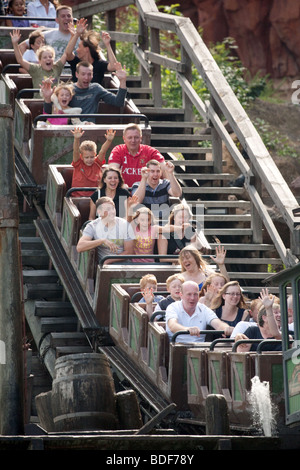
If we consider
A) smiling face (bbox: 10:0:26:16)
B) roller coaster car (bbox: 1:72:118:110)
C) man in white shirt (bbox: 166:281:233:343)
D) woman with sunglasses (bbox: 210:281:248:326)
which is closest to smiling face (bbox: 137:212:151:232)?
woman with sunglasses (bbox: 210:281:248:326)

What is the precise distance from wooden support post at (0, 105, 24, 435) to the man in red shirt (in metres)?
5.42

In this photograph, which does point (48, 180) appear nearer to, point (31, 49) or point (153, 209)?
point (153, 209)

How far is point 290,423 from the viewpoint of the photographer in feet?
28.7

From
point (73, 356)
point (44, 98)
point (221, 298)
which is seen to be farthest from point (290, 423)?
point (44, 98)

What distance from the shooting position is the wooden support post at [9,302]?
28.1ft

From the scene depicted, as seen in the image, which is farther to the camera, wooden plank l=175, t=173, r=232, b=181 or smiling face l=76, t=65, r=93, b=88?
wooden plank l=175, t=173, r=232, b=181

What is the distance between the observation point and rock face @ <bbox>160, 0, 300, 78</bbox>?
2764 centimetres

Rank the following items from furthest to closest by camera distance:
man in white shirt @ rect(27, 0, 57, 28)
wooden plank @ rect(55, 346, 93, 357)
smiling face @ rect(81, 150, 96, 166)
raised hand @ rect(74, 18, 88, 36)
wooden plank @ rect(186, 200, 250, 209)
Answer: man in white shirt @ rect(27, 0, 57, 28)
raised hand @ rect(74, 18, 88, 36)
wooden plank @ rect(186, 200, 250, 209)
smiling face @ rect(81, 150, 96, 166)
wooden plank @ rect(55, 346, 93, 357)

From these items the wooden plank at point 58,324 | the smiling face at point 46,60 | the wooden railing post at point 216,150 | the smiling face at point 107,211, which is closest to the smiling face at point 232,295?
the smiling face at point 107,211

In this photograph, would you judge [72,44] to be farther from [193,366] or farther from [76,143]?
[193,366]

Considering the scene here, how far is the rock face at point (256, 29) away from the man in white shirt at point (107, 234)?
15264 mm

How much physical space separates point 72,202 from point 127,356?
222cm

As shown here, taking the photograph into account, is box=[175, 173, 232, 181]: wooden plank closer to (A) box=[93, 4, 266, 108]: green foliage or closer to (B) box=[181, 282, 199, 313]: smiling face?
(B) box=[181, 282, 199, 313]: smiling face

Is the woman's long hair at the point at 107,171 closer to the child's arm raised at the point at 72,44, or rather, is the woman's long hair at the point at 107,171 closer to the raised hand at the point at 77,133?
the raised hand at the point at 77,133
